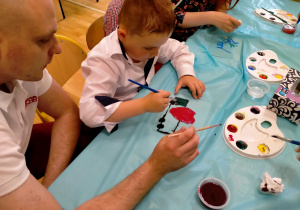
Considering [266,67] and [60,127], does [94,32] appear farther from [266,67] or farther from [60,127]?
[266,67]

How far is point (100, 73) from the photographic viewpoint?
858 mm

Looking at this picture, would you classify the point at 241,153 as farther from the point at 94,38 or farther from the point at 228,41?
the point at 94,38

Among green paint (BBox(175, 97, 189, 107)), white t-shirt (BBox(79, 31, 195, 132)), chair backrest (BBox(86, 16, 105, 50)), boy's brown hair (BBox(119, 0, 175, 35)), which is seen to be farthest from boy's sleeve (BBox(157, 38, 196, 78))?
chair backrest (BBox(86, 16, 105, 50))

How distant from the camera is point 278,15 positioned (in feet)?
4.77

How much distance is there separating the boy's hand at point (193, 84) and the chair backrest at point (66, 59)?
56 cm

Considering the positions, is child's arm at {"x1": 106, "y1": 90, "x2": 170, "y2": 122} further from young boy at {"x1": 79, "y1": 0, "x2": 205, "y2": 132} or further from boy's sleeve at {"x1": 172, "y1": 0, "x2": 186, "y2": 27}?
boy's sleeve at {"x1": 172, "y1": 0, "x2": 186, "y2": 27}

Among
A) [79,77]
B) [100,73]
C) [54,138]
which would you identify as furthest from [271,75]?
[79,77]

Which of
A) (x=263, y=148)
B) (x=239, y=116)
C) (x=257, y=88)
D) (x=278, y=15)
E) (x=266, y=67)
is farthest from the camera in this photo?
(x=278, y=15)

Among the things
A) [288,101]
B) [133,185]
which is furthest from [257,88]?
[133,185]

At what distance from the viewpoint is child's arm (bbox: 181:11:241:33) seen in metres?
1.28

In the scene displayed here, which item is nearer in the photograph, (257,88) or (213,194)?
(213,194)

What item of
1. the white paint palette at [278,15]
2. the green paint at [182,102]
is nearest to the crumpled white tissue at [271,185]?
the green paint at [182,102]

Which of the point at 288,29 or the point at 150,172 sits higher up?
the point at 288,29

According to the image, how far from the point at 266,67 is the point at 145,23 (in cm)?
69
